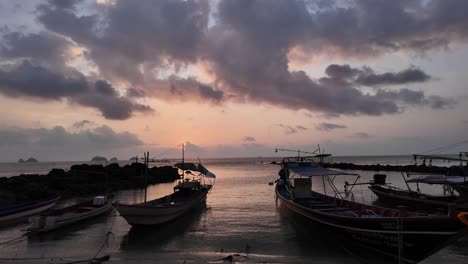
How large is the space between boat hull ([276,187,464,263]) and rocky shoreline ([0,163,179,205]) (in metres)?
29.7

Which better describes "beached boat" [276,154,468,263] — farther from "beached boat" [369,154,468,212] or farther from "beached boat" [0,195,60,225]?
"beached boat" [0,195,60,225]

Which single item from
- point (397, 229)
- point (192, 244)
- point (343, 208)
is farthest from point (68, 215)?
point (397, 229)

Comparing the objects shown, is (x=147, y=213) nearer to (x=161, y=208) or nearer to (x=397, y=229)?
(x=161, y=208)

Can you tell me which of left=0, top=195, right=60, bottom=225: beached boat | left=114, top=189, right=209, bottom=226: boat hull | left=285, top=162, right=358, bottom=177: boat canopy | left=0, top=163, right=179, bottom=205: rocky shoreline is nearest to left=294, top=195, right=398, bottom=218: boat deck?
left=285, top=162, right=358, bottom=177: boat canopy

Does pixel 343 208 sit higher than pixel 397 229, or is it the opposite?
pixel 397 229

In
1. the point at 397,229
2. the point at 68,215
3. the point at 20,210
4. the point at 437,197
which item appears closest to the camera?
the point at 397,229

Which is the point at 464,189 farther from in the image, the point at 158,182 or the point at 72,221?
the point at 158,182

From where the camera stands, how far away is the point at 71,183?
47.6 metres

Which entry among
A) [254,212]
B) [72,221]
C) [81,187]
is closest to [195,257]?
[72,221]

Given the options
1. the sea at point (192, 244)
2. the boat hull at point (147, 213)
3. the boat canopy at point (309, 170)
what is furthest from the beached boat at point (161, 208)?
the boat canopy at point (309, 170)

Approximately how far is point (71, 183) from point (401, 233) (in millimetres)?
44571

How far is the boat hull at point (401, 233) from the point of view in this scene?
12.6 metres

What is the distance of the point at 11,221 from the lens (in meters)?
23.8

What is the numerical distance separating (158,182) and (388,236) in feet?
189
